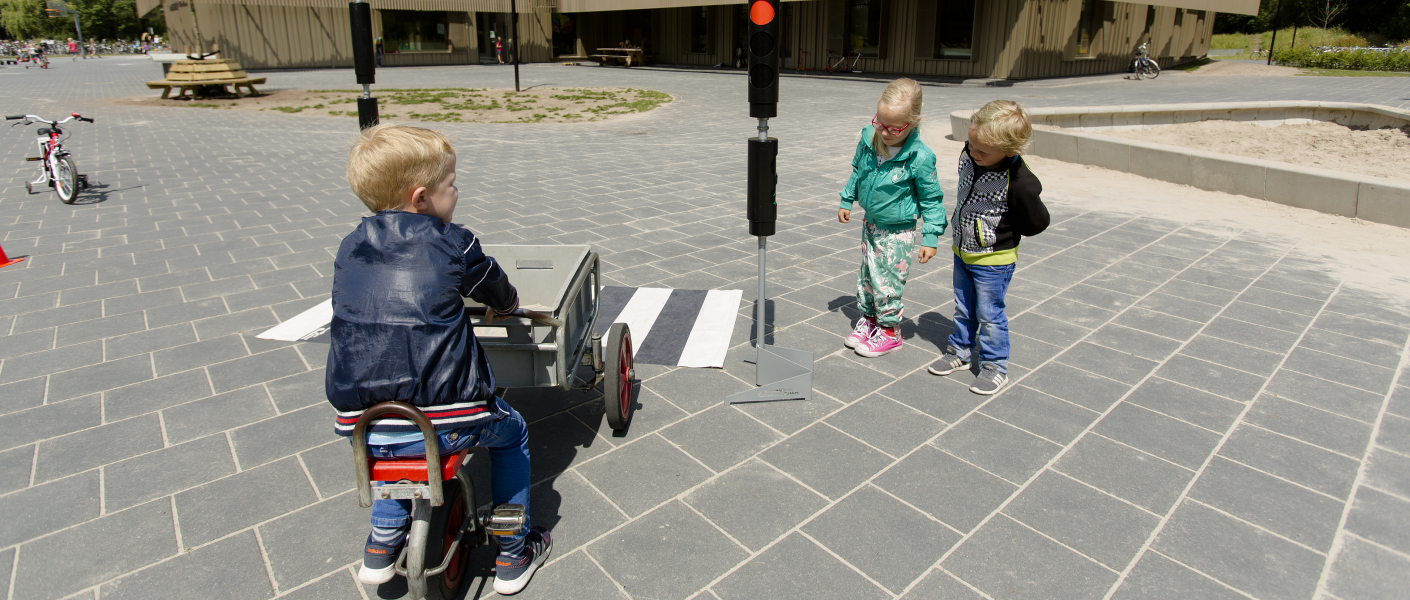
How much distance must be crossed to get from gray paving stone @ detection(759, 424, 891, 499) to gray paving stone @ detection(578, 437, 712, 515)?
1.22ft

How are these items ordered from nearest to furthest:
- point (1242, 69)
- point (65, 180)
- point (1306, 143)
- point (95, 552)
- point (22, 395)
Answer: point (95, 552) < point (22, 395) < point (65, 180) < point (1306, 143) < point (1242, 69)

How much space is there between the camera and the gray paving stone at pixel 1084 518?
112 inches

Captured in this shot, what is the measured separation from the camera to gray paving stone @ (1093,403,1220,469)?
11.5ft

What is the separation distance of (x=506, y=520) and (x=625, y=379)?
4.17 ft

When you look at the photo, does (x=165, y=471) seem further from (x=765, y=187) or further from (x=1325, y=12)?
(x=1325, y=12)

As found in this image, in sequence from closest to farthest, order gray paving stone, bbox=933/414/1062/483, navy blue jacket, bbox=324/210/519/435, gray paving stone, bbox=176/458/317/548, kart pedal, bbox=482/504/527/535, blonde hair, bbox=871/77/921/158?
1. navy blue jacket, bbox=324/210/519/435
2. kart pedal, bbox=482/504/527/535
3. gray paving stone, bbox=176/458/317/548
4. gray paving stone, bbox=933/414/1062/483
5. blonde hair, bbox=871/77/921/158

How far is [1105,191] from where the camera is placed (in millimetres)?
9234

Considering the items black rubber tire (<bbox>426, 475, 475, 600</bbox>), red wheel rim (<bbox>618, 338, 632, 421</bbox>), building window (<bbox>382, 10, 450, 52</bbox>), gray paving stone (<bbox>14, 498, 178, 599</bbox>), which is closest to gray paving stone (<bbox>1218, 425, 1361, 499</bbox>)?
red wheel rim (<bbox>618, 338, 632, 421</bbox>)

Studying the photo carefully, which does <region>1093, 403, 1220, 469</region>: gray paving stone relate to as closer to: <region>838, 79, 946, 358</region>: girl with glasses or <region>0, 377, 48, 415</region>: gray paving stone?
<region>838, 79, 946, 358</region>: girl with glasses

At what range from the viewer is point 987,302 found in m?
4.08

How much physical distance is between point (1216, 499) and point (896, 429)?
4.26 ft

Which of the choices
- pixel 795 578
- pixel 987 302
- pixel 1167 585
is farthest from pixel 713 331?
pixel 1167 585

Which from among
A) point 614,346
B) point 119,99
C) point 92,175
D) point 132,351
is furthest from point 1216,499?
point 119,99

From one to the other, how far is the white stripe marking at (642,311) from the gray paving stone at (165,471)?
2.15 metres
